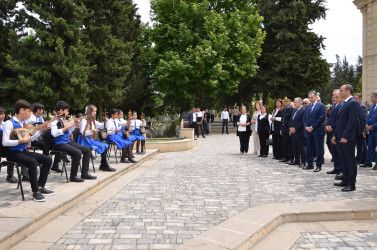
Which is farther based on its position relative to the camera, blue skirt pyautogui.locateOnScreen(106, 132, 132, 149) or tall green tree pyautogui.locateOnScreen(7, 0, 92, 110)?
tall green tree pyautogui.locateOnScreen(7, 0, 92, 110)

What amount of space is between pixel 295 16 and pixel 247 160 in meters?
27.0

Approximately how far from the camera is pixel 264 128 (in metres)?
13.1

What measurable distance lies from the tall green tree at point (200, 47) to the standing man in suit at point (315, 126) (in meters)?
17.2

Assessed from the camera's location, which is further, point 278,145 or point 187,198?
point 278,145

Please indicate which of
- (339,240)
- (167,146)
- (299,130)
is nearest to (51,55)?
(167,146)

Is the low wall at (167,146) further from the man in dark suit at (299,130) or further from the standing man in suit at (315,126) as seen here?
the standing man in suit at (315,126)

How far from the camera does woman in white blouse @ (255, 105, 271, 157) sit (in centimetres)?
1313

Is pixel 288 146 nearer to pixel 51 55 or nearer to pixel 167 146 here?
pixel 167 146

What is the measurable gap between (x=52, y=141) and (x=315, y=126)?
726 cm

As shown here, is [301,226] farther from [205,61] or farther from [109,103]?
[109,103]

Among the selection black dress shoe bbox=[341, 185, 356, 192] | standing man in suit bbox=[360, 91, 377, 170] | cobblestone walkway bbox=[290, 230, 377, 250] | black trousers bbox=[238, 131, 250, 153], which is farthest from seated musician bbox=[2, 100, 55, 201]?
black trousers bbox=[238, 131, 250, 153]

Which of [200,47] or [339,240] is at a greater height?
[200,47]

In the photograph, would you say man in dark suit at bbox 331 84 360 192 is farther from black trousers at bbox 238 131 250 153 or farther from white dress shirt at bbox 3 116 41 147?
black trousers at bbox 238 131 250 153

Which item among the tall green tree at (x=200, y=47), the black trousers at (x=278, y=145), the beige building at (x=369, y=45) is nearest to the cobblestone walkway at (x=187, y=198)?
the black trousers at (x=278, y=145)
